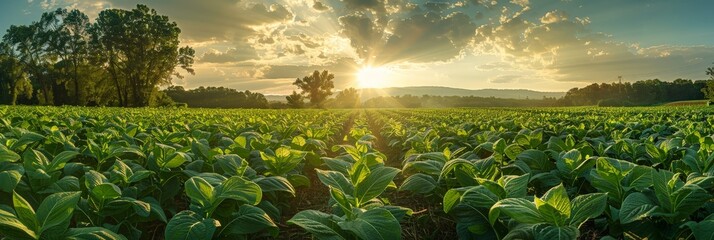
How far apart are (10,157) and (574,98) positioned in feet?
459

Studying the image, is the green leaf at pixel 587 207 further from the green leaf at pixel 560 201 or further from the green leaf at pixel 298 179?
the green leaf at pixel 298 179

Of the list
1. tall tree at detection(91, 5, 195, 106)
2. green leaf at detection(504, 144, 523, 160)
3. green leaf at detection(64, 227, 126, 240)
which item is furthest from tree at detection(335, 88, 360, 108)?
green leaf at detection(64, 227, 126, 240)

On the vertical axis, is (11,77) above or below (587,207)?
above

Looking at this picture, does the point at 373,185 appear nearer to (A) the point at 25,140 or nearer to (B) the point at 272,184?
(B) the point at 272,184

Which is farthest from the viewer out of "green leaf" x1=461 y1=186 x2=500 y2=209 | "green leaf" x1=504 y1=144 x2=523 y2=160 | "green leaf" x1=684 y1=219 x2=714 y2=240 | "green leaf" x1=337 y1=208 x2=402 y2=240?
"green leaf" x1=504 y1=144 x2=523 y2=160

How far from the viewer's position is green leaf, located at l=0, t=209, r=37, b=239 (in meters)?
1.61

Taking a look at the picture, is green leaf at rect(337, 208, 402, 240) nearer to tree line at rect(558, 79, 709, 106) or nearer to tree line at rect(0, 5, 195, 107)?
tree line at rect(0, 5, 195, 107)

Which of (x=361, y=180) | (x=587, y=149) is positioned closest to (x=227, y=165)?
(x=361, y=180)

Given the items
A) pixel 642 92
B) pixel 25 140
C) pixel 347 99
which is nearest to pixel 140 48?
pixel 25 140

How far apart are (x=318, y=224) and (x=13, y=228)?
1.20 metres

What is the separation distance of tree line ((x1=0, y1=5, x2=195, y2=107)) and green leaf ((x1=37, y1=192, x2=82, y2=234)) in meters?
65.9

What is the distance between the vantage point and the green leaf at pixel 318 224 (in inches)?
79.3

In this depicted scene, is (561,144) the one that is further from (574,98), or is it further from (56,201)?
(574,98)

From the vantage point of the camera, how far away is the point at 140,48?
6319 cm
